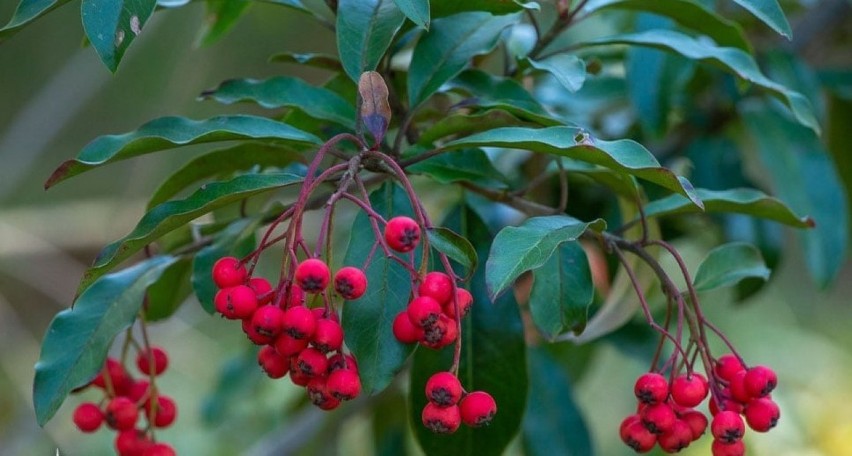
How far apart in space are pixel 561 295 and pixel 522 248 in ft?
0.58

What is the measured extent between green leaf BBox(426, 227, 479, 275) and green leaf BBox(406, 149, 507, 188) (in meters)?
0.19

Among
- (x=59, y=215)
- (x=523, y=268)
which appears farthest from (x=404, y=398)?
(x=59, y=215)

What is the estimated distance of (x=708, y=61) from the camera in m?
1.08

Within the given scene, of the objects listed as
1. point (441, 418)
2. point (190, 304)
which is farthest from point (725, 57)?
point (190, 304)

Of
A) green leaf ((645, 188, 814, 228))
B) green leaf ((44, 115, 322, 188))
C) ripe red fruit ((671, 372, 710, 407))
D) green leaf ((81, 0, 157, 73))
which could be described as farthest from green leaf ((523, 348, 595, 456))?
green leaf ((81, 0, 157, 73))

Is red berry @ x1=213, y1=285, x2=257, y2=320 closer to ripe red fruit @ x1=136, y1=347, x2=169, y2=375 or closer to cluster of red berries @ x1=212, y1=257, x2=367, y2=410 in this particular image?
cluster of red berries @ x1=212, y1=257, x2=367, y2=410

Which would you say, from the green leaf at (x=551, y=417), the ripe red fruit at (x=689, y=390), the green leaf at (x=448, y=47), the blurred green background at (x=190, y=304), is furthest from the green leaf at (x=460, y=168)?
the blurred green background at (x=190, y=304)

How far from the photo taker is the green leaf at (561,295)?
950 millimetres

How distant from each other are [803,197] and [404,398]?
79 cm

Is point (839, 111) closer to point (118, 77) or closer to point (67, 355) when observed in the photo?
point (67, 355)

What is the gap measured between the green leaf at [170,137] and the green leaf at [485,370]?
31 cm

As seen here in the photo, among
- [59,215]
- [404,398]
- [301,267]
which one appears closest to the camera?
[301,267]

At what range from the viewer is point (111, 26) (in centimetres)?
81

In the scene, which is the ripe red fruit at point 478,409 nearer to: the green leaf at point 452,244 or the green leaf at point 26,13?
the green leaf at point 452,244
